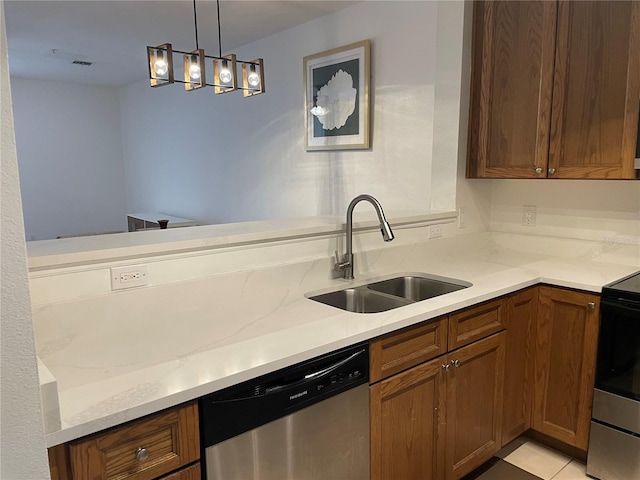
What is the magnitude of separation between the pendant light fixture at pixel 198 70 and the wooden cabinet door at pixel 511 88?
4.38ft

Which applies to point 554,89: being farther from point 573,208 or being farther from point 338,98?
point 338,98

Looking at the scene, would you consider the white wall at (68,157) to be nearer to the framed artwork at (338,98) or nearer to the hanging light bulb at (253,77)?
the framed artwork at (338,98)

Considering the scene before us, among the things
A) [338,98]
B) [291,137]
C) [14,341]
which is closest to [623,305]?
[14,341]

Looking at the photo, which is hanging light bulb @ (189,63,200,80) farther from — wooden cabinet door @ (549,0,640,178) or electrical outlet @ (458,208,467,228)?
wooden cabinet door @ (549,0,640,178)

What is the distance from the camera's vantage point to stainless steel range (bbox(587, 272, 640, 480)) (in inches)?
76.2

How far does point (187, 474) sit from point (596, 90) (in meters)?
2.31

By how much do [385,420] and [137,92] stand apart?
231 inches

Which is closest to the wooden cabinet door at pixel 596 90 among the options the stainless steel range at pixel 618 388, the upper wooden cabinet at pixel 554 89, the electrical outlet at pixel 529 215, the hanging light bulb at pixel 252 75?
the upper wooden cabinet at pixel 554 89

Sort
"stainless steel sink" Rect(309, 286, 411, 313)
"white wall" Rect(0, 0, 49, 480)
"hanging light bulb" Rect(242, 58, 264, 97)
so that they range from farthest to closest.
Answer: "hanging light bulb" Rect(242, 58, 264, 97)
"stainless steel sink" Rect(309, 286, 411, 313)
"white wall" Rect(0, 0, 49, 480)

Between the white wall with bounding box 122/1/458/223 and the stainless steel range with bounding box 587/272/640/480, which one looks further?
the white wall with bounding box 122/1/458/223

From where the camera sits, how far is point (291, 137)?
3861 mm

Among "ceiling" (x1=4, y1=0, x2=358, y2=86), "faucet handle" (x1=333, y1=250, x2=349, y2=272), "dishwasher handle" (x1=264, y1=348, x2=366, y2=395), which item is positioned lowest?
"dishwasher handle" (x1=264, y1=348, x2=366, y2=395)

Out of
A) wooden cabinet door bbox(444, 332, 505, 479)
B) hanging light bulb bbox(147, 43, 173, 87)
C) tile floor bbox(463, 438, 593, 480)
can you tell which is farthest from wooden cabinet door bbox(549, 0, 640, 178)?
hanging light bulb bbox(147, 43, 173, 87)

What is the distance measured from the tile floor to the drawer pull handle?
62.9 inches
